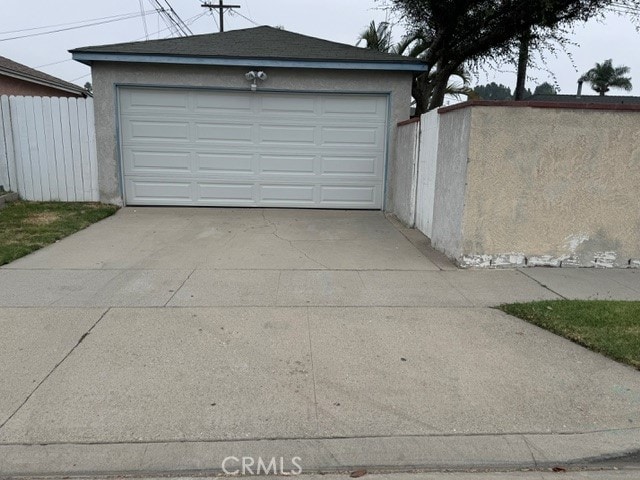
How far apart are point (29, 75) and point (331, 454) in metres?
17.0

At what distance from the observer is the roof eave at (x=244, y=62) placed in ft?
32.2

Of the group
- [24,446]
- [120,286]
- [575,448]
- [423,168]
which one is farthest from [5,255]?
[575,448]

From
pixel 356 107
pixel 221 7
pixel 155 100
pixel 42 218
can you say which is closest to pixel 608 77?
pixel 221 7

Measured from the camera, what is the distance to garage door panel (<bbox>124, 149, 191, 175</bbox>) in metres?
10.5

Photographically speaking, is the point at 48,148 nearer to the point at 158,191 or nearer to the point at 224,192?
the point at 158,191

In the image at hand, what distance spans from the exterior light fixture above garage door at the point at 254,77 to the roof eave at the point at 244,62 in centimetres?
16

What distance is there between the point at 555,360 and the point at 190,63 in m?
8.66

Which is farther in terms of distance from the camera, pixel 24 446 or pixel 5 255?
pixel 5 255

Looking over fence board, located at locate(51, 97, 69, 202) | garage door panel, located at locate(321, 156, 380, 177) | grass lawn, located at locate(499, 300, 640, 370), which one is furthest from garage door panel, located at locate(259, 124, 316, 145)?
grass lawn, located at locate(499, 300, 640, 370)

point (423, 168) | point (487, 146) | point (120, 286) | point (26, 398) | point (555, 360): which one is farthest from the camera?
point (423, 168)

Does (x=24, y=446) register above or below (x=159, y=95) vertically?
below

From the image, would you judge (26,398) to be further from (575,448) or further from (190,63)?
(190,63)

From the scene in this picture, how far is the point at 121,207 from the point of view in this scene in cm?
1053

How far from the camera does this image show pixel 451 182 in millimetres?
6668
